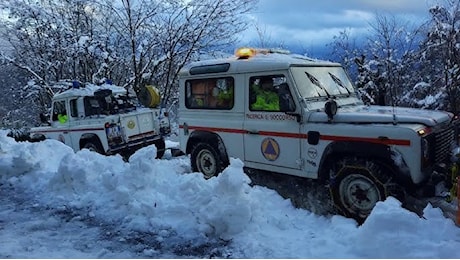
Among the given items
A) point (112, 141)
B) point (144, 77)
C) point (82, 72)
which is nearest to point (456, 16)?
point (112, 141)

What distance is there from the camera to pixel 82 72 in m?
19.2

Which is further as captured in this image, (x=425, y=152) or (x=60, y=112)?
(x=60, y=112)

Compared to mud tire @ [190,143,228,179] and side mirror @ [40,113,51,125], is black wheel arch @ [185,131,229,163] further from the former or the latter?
side mirror @ [40,113,51,125]

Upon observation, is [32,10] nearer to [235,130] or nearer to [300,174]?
[235,130]

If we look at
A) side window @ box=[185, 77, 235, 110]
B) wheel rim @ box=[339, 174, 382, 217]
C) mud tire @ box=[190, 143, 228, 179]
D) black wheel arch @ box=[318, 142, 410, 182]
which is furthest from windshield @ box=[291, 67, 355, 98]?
mud tire @ box=[190, 143, 228, 179]

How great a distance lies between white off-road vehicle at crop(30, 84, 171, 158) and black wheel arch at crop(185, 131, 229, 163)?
2997 millimetres

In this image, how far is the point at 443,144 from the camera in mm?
5371

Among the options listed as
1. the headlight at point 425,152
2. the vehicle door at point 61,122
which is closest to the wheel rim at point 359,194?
the headlight at point 425,152

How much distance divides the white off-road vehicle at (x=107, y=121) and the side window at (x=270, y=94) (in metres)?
4.65

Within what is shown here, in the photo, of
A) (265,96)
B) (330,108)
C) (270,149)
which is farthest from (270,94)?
(330,108)

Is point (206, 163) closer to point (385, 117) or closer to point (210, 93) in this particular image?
point (210, 93)

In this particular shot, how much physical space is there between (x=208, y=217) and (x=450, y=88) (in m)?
8.87

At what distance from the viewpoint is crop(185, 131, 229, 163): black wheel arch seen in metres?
7.20

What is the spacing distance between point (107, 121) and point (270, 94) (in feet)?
16.7
